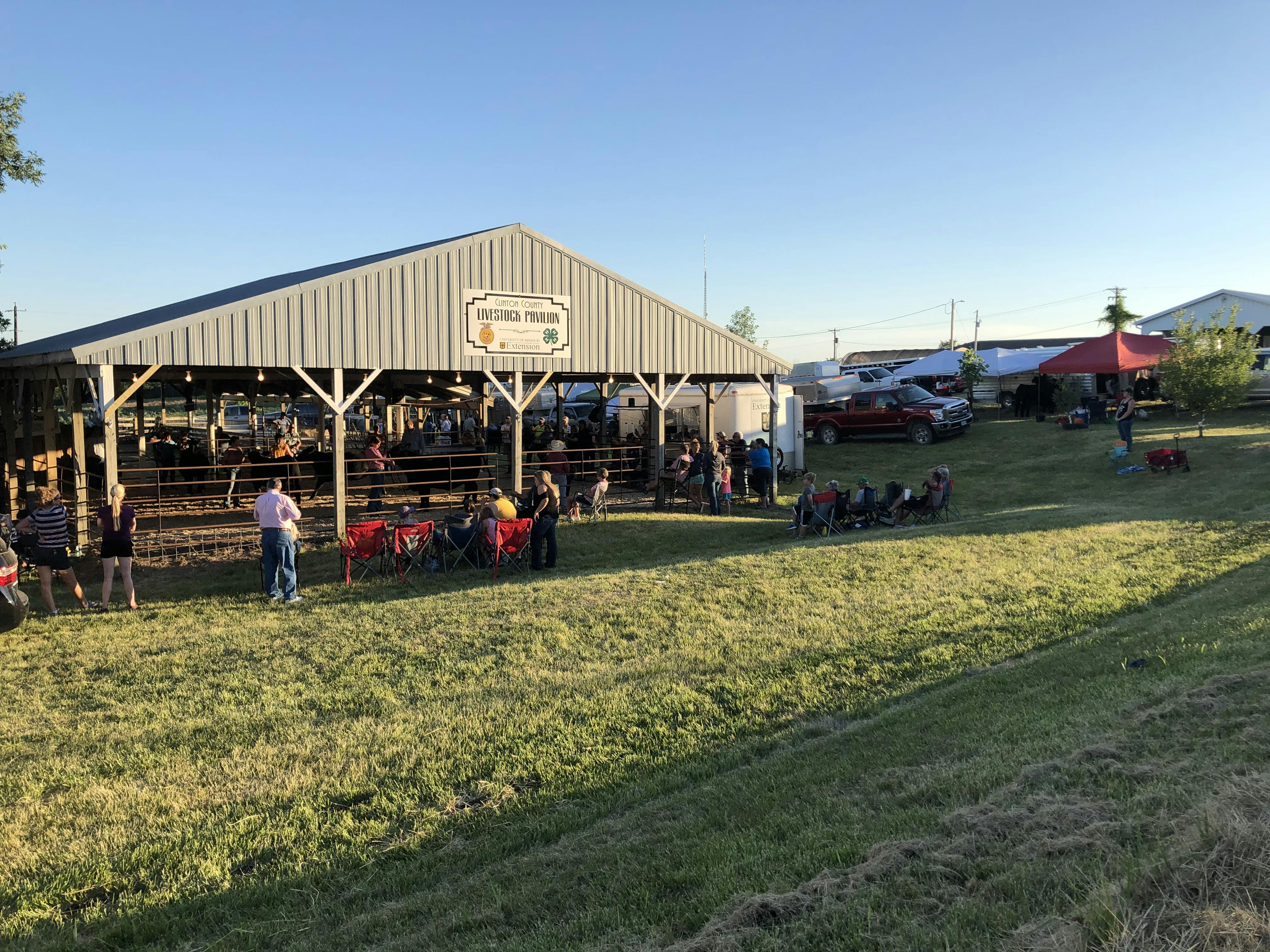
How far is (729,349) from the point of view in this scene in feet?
59.9

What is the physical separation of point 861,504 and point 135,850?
40.4 ft

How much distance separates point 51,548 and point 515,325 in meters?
7.78

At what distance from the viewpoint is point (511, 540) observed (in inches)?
473

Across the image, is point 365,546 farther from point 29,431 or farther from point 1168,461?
point 1168,461

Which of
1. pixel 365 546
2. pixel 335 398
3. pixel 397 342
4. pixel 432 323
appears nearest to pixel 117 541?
pixel 365 546

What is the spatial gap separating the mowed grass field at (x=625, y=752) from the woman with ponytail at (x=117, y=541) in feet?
1.43

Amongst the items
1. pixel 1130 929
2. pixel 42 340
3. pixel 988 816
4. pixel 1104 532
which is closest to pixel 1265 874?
pixel 1130 929

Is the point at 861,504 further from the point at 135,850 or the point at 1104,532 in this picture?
the point at 135,850

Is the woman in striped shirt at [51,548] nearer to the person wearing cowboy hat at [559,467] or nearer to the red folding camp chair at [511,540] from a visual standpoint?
the red folding camp chair at [511,540]

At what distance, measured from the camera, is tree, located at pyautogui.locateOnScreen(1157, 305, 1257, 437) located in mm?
21047

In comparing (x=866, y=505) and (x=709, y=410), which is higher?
(x=709, y=410)

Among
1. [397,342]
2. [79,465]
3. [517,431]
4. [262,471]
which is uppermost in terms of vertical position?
[397,342]

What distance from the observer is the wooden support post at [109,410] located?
1146cm

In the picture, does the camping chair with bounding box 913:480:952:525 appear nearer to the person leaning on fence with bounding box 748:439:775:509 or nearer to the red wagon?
the person leaning on fence with bounding box 748:439:775:509
